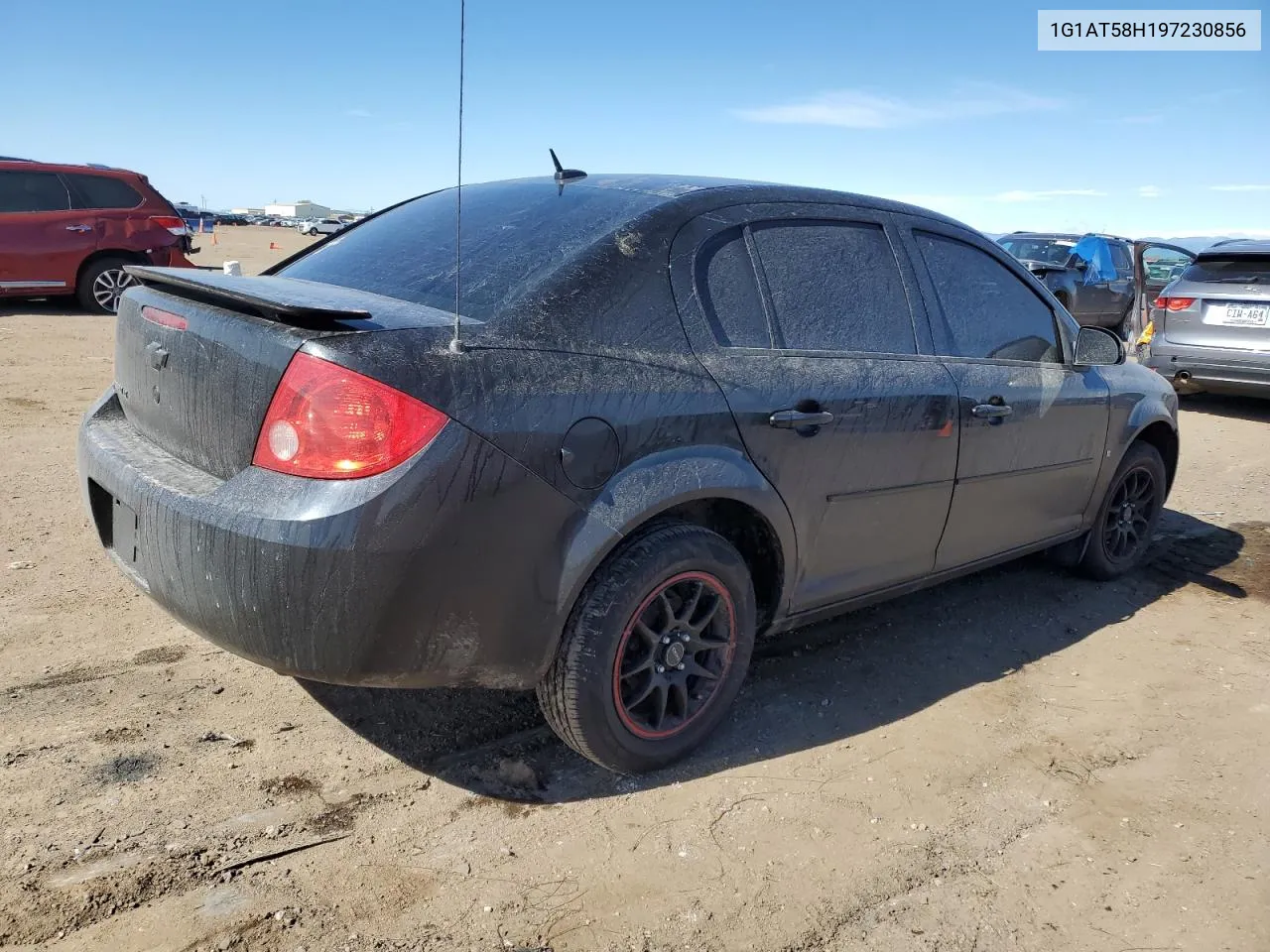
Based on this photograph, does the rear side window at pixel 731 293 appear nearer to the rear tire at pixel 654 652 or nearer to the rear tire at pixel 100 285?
the rear tire at pixel 654 652

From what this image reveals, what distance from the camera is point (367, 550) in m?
2.25

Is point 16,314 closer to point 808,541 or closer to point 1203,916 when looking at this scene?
point 808,541

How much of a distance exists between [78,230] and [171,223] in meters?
1.09

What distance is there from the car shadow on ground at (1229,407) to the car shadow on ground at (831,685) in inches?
212

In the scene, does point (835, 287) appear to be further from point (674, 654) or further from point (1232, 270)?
point (1232, 270)

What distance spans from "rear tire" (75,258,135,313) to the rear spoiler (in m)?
10.4

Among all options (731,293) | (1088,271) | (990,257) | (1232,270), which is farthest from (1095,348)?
(1088,271)

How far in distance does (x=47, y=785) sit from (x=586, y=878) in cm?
148

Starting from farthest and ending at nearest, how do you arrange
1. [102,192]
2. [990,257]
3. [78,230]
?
[102,192]
[78,230]
[990,257]

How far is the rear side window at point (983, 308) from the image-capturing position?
3707 millimetres

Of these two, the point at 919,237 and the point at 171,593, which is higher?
the point at 919,237

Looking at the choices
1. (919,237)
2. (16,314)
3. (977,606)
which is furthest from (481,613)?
(16,314)

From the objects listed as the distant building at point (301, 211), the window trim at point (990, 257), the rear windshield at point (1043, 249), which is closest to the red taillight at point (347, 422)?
the window trim at point (990, 257)

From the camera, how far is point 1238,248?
9.35 meters
